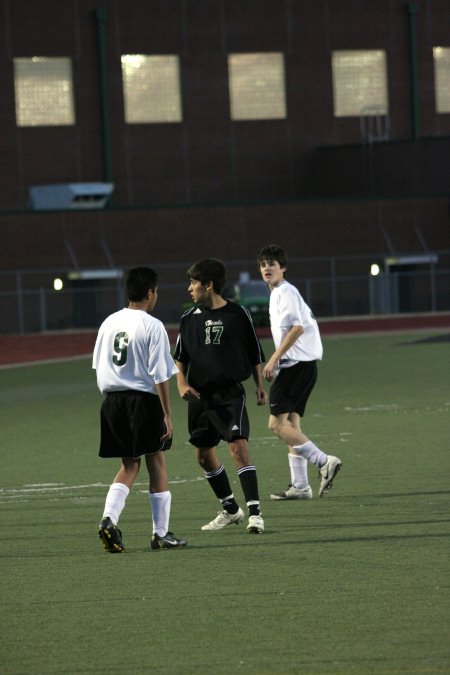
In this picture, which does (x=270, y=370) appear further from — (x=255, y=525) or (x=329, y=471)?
(x=255, y=525)

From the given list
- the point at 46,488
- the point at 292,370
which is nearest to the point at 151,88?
the point at 46,488

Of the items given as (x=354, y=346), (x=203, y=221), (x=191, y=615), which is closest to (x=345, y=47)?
(x=203, y=221)

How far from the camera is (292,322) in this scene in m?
12.1

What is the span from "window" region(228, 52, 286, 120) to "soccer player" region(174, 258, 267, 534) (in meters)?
46.9

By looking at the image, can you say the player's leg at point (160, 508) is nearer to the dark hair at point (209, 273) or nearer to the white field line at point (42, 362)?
the dark hair at point (209, 273)

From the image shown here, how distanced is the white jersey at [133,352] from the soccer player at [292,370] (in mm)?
2120

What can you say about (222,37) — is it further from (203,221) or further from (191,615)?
(191,615)

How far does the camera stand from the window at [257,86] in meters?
56.7

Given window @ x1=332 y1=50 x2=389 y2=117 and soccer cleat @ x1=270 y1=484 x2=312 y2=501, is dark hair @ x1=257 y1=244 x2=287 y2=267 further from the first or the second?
window @ x1=332 y1=50 x2=389 y2=117

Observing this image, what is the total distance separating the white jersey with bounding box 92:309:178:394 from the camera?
9781mm

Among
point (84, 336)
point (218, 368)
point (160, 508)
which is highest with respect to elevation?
point (218, 368)

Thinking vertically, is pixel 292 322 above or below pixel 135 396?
above

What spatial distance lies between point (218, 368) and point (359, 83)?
49083 mm

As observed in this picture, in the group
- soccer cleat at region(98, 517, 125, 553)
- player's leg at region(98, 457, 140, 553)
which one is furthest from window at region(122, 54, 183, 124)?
soccer cleat at region(98, 517, 125, 553)
